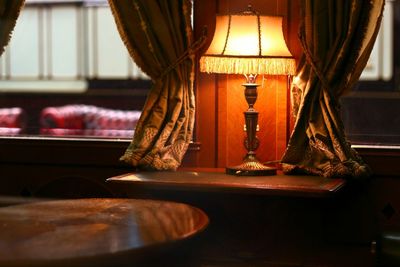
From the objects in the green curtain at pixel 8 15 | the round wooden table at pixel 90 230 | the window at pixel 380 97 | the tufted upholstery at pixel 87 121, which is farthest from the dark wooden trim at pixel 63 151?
the round wooden table at pixel 90 230

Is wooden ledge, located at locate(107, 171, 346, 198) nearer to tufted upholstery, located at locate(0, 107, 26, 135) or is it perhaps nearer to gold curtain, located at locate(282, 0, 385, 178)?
gold curtain, located at locate(282, 0, 385, 178)

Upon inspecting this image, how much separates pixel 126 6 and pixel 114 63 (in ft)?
1.70

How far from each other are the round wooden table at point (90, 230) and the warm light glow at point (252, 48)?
1084 millimetres

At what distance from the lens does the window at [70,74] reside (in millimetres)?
5160

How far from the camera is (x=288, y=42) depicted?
459cm

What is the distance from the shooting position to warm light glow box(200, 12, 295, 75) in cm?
423

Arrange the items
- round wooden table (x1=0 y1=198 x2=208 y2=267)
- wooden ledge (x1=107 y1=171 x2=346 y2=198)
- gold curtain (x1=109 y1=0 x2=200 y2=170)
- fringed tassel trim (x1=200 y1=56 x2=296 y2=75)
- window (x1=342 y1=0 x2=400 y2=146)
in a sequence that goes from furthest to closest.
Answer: gold curtain (x1=109 y1=0 x2=200 y2=170)
window (x1=342 y1=0 x2=400 y2=146)
fringed tassel trim (x1=200 y1=56 x2=296 y2=75)
wooden ledge (x1=107 y1=171 x2=346 y2=198)
round wooden table (x1=0 y1=198 x2=208 y2=267)

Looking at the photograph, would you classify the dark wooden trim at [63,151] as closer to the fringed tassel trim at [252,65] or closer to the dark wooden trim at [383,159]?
the fringed tassel trim at [252,65]

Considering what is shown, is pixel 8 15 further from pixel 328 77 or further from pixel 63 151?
pixel 328 77

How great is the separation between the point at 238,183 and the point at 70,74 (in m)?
1.75

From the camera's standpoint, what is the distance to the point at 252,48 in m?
4.24

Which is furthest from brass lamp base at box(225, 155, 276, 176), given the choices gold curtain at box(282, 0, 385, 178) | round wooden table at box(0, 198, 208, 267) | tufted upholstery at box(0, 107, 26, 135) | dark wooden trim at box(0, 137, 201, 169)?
tufted upholstery at box(0, 107, 26, 135)

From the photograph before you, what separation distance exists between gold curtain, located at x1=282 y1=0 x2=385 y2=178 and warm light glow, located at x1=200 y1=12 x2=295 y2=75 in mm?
186

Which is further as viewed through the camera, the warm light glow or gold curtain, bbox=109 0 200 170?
gold curtain, bbox=109 0 200 170
